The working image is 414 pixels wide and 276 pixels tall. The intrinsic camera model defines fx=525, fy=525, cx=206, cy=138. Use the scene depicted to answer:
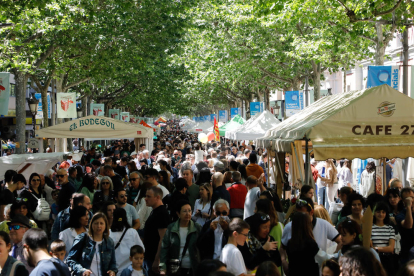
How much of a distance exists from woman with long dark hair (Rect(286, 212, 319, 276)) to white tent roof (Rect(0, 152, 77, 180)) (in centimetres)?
804

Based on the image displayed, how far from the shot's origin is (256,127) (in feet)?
63.4

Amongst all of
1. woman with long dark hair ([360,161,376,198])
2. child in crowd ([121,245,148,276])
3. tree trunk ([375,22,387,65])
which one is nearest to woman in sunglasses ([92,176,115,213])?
child in crowd ([121,245,148,276])

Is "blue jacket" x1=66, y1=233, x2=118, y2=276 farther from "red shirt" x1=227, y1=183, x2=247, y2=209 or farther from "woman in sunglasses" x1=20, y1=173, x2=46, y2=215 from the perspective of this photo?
"red shirt" x1=227, y1=183, x2=247, y2=209

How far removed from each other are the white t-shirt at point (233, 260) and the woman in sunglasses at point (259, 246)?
27 centimetres

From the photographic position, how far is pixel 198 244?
20.1 feet

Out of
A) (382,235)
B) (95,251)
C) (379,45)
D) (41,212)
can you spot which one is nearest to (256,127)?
(379,45)

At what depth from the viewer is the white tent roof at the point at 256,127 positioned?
745 inches

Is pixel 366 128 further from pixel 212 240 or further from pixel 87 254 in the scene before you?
pixel 87 254

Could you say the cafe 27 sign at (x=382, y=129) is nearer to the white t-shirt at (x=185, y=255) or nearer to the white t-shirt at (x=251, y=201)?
the white t-shirt at (x=251, y=201)

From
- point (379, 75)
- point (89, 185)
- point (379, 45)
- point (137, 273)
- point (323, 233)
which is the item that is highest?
point (379, 45)

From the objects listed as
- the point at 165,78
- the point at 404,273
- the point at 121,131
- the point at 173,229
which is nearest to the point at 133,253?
the point at 173,229

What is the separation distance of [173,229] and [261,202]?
1163 millimetres

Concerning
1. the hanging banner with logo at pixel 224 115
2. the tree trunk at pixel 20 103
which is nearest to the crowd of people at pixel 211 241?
the tree trunk at pixel 20 103

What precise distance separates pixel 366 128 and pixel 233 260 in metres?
4.77
